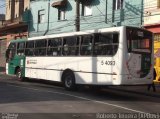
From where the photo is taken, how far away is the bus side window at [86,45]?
17.8 metres

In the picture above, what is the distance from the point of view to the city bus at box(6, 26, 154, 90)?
16188 millimetres

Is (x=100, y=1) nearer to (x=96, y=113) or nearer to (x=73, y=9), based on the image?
(x=73, y=9)

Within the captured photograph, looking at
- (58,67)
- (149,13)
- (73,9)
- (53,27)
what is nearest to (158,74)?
(149,13)

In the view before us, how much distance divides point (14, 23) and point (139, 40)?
Result: 88.5 feet

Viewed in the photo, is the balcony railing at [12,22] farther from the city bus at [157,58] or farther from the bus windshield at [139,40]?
the bus windshield at [139,40]

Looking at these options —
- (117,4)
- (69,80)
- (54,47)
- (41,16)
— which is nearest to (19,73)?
(54,47)

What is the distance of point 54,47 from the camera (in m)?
20.7

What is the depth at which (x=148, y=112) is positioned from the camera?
12.4 meters

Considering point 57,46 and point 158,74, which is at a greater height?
point 57,46

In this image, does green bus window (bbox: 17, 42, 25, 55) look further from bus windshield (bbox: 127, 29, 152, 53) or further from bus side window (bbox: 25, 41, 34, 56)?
bus windshield (bbox: 127, 29, 152, 53)

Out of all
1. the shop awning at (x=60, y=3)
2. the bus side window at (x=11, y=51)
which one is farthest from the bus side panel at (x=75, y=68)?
the shop awning at (x=60, y=3)

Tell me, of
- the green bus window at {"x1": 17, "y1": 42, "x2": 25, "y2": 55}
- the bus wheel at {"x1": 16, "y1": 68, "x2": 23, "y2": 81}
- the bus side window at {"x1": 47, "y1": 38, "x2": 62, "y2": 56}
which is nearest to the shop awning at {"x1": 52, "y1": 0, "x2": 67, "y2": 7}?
the green bus window at {"x1": 17, "y1": 42, "x2": 25, "y2": 55}

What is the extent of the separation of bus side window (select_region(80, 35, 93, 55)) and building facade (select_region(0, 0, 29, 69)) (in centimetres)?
2195

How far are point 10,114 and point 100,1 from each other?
1939 centimetres
